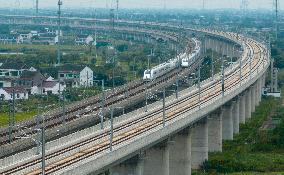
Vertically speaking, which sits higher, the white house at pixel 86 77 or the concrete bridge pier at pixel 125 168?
the concrete bridge pier at pixel 125 168

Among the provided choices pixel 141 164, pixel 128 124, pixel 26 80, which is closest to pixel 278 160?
pixel 128 124

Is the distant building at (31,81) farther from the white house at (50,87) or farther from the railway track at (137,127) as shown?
the railway track at (137,127)

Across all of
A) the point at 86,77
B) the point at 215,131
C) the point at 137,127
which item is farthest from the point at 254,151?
the point at 86,77

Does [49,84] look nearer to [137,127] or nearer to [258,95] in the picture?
[258,95]

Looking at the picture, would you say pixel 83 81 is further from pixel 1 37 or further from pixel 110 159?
pixel 1 37

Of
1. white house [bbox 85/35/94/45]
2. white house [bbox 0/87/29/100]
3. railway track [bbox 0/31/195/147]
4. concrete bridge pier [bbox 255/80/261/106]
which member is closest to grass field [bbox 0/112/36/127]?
railway track [bbox 0/31/195/147]

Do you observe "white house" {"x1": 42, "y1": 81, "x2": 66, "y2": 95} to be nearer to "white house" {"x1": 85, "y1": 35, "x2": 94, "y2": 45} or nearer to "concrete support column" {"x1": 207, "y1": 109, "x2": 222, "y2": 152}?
"concrete support column" {"x1": 207, "y1": 109, "x2": 222, "y2": 152}

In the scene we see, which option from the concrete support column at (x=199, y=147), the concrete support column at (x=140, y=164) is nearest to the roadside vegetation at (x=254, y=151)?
the concrete support column at (x=199, y=147)
